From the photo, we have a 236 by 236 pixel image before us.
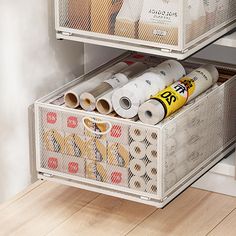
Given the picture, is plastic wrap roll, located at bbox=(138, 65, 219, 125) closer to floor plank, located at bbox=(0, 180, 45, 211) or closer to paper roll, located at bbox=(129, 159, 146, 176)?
paper roll, located at bbox=(129, 159, 146, 176)

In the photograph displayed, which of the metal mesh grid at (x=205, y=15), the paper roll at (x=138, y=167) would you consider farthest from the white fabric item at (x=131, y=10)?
the paper roll at (x=138, y=167)

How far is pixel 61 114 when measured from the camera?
2668 mm

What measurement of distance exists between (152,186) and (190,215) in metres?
0.20

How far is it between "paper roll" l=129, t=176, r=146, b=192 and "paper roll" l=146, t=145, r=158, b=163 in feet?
0.24

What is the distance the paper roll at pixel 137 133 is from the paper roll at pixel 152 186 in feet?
0.41

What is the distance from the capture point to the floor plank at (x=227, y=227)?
2.64 meters

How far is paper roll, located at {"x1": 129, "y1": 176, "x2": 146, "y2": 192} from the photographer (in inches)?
103

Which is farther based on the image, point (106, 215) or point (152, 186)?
point (106, 215)

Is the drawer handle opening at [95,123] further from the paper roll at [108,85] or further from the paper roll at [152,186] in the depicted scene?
the paper roll at [152,186]

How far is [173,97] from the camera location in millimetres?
2594

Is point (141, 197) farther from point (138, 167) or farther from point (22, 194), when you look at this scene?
point (22, 194)

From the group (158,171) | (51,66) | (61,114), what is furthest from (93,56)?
(158,171)

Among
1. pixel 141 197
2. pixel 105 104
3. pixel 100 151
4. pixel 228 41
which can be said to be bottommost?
pixel 141 197

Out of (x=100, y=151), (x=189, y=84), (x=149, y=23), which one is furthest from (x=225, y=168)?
(x=149, y=23)
